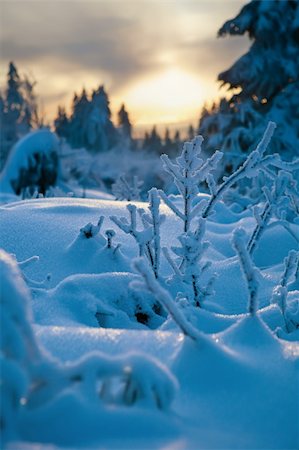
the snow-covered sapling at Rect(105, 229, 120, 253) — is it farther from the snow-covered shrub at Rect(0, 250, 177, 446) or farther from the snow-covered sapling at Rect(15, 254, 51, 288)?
the snow-covered shrub at Rect(0, 250, 177, 446)

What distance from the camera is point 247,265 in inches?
60.6

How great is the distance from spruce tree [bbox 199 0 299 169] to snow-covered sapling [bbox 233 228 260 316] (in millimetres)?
10724

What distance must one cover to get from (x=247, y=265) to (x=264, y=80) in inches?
477

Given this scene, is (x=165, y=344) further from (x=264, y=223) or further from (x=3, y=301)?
(x=264, y=223)

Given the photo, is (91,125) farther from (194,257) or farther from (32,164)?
(194,257)

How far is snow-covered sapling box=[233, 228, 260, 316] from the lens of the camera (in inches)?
58.7

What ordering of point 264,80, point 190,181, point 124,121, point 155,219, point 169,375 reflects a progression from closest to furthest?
point 169,375 < point 155,219 < point 190,181 < point 264,80 < point 124,121

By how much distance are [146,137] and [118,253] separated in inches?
2304

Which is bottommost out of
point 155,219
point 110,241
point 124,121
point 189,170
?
point 110,241

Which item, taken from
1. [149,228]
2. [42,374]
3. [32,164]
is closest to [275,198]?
[149,228]

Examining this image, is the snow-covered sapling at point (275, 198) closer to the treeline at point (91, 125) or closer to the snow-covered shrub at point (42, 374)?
the snow-covered shrub at point (42, 374)

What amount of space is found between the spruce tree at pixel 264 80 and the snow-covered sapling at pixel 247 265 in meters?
10.7

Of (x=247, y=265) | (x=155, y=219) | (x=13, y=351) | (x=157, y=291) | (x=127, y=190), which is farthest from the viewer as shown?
(x=127, y=190)

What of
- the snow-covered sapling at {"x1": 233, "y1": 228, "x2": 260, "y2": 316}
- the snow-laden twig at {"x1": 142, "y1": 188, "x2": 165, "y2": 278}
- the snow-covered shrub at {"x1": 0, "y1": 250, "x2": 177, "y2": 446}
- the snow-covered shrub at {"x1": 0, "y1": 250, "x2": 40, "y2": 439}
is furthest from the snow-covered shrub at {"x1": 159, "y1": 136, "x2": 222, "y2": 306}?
the snow-covered shrub at {"x1": 0, "y1": 250, "x2": 40, "y2": 439}
